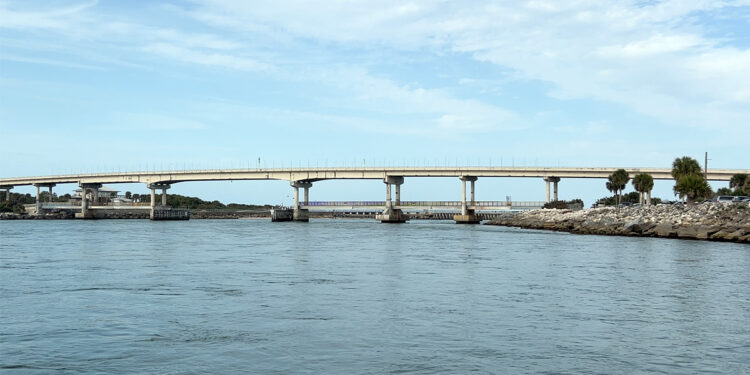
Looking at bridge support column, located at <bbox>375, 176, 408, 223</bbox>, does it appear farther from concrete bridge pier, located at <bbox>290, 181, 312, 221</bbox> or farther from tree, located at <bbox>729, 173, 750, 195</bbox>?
tree, located at <bbox>729, 173, 750, 195</bbox>

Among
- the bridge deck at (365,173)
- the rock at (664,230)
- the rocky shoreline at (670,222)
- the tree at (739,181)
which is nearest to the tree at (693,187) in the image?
the rocky shoreline at (670,222)

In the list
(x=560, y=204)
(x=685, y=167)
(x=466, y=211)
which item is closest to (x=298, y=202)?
(x=466, y=211)

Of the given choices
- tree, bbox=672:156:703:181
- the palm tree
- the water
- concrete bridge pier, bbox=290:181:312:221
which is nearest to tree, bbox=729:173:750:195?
the palm tree

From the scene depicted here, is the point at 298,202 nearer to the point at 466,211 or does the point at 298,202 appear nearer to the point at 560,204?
the point at 466,211

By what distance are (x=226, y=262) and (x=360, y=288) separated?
621 inches

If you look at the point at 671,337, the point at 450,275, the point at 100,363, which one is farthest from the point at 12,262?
the point at 671,337

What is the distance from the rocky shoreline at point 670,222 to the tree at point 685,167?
1977cm

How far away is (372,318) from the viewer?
22.2 metres

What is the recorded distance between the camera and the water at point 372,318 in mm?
16641

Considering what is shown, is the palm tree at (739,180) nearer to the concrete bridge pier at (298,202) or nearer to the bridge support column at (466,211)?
the bridge support column at (466,211)

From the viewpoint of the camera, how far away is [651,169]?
440ft

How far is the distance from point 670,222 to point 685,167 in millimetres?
43459

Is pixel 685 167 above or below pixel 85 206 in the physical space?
above

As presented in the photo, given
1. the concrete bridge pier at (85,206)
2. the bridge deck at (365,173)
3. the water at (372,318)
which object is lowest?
the water at (372,318)
